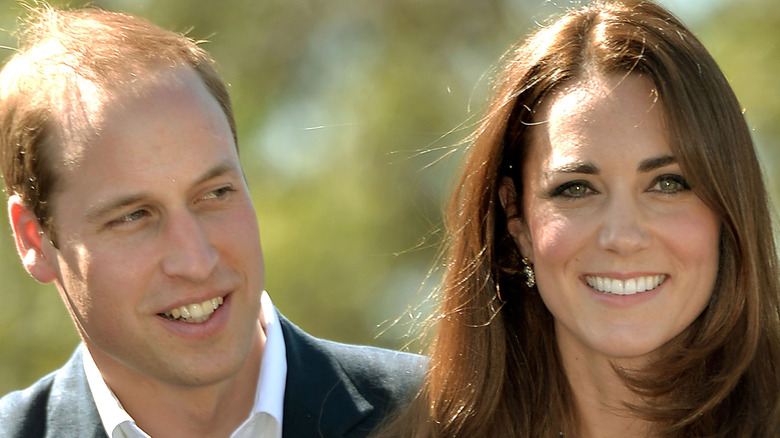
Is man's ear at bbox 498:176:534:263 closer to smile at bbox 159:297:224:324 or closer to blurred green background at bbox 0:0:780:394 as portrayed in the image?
smile at bbox 159:297:224:324

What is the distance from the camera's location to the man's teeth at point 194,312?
323 centimetres

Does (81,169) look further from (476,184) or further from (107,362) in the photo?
(476,184)

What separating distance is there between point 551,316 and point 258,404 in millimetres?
864

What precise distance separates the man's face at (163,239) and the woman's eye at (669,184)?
3.62 ft

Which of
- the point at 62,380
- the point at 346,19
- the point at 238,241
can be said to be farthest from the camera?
the point at 346,19

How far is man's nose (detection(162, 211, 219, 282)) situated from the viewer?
124 inches

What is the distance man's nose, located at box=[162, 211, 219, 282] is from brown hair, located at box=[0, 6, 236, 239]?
336mm

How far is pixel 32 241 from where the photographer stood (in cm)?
343

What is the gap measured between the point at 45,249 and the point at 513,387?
1.38 metres

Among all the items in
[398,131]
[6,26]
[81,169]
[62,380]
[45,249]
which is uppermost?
[6,26]

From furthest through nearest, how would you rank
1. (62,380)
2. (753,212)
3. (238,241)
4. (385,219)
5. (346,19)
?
1. (346,19)
2. (385,219)
3. (62,380)
4. (238,241)
5. (753,212)

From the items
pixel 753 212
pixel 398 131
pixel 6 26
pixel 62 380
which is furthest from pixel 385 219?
pixel 753 212

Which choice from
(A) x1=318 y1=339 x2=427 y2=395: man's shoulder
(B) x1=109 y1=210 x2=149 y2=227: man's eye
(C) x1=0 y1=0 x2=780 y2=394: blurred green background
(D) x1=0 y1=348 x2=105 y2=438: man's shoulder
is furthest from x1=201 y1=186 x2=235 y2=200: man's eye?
(C) x1=0 y1=0 x2=780 y2=394: blurred green background

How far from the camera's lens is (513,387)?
3348 millimetres
